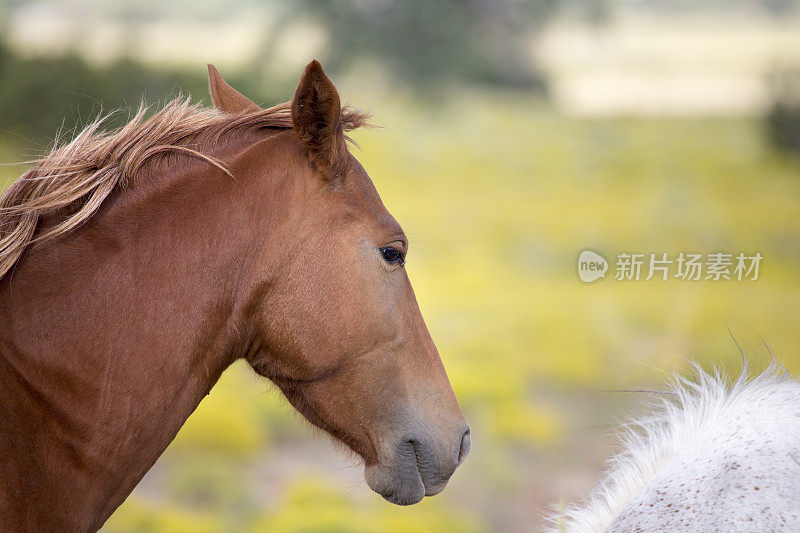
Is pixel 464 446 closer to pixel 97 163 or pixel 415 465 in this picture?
pixel 415 465

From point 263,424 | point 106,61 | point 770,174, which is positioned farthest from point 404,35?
point 770,174

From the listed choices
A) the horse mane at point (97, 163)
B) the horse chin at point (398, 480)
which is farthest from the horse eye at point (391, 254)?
the horse chin at point (398, 480)

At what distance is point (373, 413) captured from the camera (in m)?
1.51

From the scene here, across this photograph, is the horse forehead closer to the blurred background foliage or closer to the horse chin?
the horse chin

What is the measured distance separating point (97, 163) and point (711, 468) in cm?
A: 143

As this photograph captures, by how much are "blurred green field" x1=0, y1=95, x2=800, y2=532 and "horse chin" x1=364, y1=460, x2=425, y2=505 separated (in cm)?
239

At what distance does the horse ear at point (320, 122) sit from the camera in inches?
54.8

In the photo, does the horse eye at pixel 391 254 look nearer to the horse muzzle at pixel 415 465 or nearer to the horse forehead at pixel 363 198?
the horse forehead at pixel 363 198

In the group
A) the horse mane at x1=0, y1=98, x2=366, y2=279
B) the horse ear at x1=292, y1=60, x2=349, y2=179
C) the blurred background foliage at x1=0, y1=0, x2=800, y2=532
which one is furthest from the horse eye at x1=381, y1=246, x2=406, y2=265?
the blurred background foliage at x1=0, y1=0, x2=800, y2=532

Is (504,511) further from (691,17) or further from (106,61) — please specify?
(691,17)

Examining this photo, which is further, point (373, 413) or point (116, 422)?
point (373, 413)

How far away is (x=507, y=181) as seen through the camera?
995 centimetres

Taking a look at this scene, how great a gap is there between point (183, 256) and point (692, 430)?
1.20 metres

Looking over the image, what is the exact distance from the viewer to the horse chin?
5.02ft
